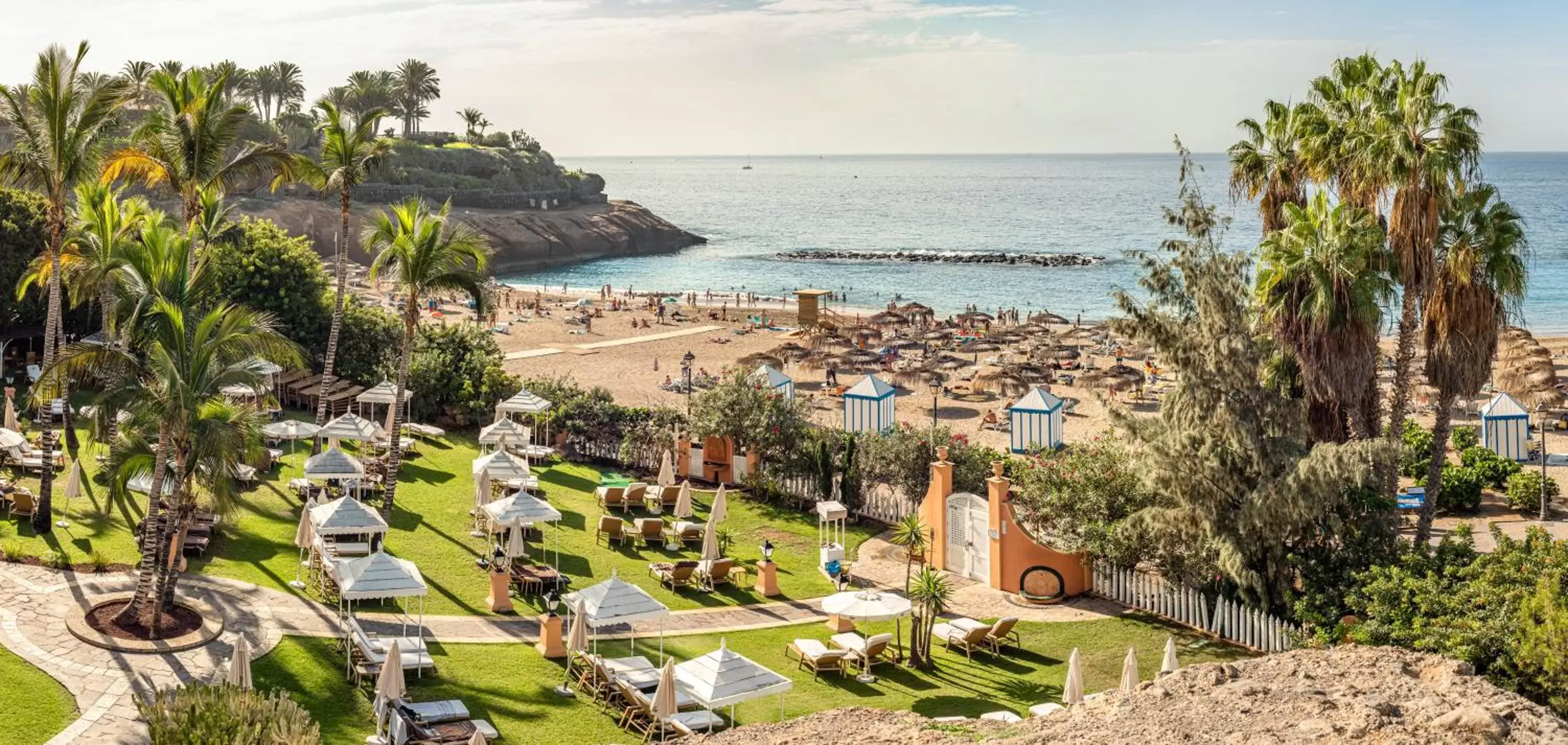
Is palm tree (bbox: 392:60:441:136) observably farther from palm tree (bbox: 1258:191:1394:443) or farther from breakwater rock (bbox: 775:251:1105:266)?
palm tree (bbox: 1258:191:1394:443)

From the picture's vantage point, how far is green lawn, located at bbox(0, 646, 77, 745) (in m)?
15.8

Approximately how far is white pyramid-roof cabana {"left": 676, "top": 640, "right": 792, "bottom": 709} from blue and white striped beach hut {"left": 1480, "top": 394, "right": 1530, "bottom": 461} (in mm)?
25969

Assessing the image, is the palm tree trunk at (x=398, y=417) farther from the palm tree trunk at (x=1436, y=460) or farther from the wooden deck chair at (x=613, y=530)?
the palm tree trunk at (x=1436, y=460)

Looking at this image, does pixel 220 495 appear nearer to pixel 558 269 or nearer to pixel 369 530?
pixel 369 530

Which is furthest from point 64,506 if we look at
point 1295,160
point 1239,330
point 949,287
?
point 949,287

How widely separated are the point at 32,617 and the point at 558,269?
9887 cm

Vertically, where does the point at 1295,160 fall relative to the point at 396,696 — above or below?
above

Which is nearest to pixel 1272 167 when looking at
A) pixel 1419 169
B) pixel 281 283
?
pixel 1419 169

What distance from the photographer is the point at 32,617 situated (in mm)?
19297

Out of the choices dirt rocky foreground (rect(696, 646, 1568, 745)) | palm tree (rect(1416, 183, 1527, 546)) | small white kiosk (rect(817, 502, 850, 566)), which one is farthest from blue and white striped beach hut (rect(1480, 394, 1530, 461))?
dirt rocky foreground (rect(696, 646, 1568, 745))

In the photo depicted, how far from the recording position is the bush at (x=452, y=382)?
116ft

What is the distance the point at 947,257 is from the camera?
424 feet

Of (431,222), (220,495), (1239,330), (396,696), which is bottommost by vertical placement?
(396,696)

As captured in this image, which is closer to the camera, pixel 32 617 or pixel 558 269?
pixel 32 617
